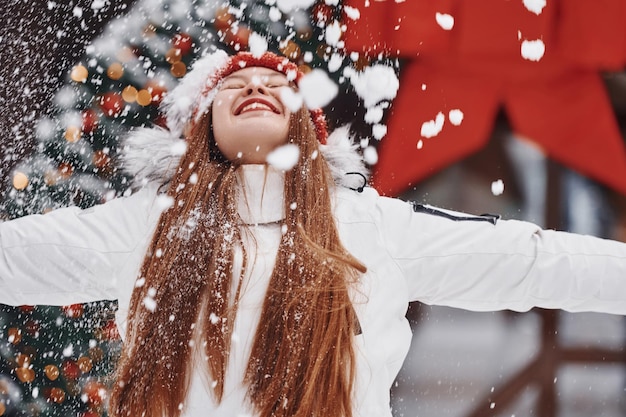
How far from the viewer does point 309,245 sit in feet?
3.52

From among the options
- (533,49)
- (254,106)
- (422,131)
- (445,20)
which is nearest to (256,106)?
(254,106)

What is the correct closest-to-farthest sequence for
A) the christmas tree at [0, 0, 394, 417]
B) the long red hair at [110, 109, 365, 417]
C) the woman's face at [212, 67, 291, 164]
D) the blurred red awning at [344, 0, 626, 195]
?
the long red hair at [110, 109, 365, 417]
the woman's face at [212, 67, 291, 164]
the christmas tree at [0, 0, 394, 417]
the blurred red awning at [344, 0, 626, 195]

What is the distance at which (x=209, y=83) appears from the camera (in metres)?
1.27

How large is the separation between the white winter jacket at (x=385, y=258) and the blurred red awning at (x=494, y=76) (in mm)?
561

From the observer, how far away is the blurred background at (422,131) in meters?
1.61

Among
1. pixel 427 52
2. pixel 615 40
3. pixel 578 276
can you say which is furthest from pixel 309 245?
pixel 615 40

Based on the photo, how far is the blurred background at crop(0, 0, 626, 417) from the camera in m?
1.61

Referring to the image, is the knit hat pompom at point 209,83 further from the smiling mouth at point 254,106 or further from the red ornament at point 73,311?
the red ornament at point 73,311

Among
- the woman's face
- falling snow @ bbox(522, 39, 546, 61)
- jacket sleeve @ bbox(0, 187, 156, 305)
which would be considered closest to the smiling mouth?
the woman's face

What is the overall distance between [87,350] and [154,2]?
78 cm

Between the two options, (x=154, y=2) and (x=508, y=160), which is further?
(x=508, y=160)

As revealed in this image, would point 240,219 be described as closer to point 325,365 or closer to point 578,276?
point 325,365

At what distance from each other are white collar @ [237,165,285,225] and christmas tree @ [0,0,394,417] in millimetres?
535

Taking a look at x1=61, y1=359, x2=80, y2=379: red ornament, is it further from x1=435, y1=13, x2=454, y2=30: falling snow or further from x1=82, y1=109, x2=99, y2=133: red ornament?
x1=435, y1=13, x2=454, y2=30: falling snow
